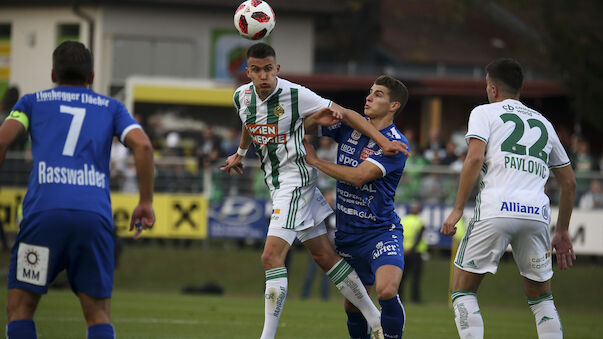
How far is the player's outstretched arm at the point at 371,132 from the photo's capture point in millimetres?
7523

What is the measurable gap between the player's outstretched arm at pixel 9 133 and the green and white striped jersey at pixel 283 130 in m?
2.49

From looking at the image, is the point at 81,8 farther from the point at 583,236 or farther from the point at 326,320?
the point at 326,320

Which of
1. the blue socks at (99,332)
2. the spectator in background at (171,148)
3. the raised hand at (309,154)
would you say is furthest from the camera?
the spectator in background at (171,148)

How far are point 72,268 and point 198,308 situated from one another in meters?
8.51

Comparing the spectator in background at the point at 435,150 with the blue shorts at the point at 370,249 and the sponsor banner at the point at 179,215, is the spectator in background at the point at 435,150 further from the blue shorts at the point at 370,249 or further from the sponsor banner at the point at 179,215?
the blue shorts at the point at 370,249

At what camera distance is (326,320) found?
12.6m

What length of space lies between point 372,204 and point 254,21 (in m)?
1.94

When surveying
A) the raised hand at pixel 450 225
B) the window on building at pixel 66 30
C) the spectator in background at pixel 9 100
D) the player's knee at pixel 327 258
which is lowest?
the player's knee at pixel 327 258

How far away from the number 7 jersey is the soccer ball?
7.06ft

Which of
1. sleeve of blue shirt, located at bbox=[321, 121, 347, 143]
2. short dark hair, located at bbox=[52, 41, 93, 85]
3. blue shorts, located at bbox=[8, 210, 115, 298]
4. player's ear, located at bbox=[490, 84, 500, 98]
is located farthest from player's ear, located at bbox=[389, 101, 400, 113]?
blue shorts, located at bbox=[8, 210, 115, 298]

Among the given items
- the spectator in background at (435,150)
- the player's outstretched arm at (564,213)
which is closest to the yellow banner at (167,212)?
the spectator in background at (435,150)

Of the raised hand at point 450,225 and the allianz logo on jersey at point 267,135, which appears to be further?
the allianz logo on jersey at point 267,135

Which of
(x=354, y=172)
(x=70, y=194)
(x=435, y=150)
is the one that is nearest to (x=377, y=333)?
(x=354, y=172)

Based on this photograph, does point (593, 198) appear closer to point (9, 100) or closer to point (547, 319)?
point (9, 100)
